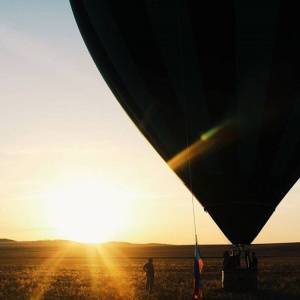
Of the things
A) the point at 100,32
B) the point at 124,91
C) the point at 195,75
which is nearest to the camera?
the point at 195,75

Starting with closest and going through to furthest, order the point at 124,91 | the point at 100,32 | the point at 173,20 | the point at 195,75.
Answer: the point at 173,20, the point at 195,75, the point at 100,32, the point at 124,91

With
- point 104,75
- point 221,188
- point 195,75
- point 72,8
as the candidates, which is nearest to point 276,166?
point 221,188

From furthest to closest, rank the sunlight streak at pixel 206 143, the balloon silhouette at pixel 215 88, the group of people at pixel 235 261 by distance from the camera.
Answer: the group of people at pixel 235 261 < the sunlight streak at pixel 206 143 < the balloon silhouette at pixel 215 88

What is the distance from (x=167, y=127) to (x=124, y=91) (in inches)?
67.6

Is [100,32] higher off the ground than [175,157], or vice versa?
[100,32]

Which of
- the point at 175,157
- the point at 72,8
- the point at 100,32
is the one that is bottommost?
the point at 175,157

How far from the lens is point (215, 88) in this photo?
13312 millimetres

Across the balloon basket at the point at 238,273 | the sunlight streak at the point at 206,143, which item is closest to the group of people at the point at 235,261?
the balloon basket at the point at 238,273

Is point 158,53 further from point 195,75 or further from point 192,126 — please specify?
point 192,126

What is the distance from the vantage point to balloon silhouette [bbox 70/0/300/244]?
12.2 meters

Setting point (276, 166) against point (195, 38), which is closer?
point (195, 38)

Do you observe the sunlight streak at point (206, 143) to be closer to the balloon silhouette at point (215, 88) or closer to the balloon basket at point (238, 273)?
the balloon silhouette at point (215, 88)

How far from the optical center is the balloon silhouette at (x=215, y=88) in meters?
12.2

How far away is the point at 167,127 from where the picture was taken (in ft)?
49.0
